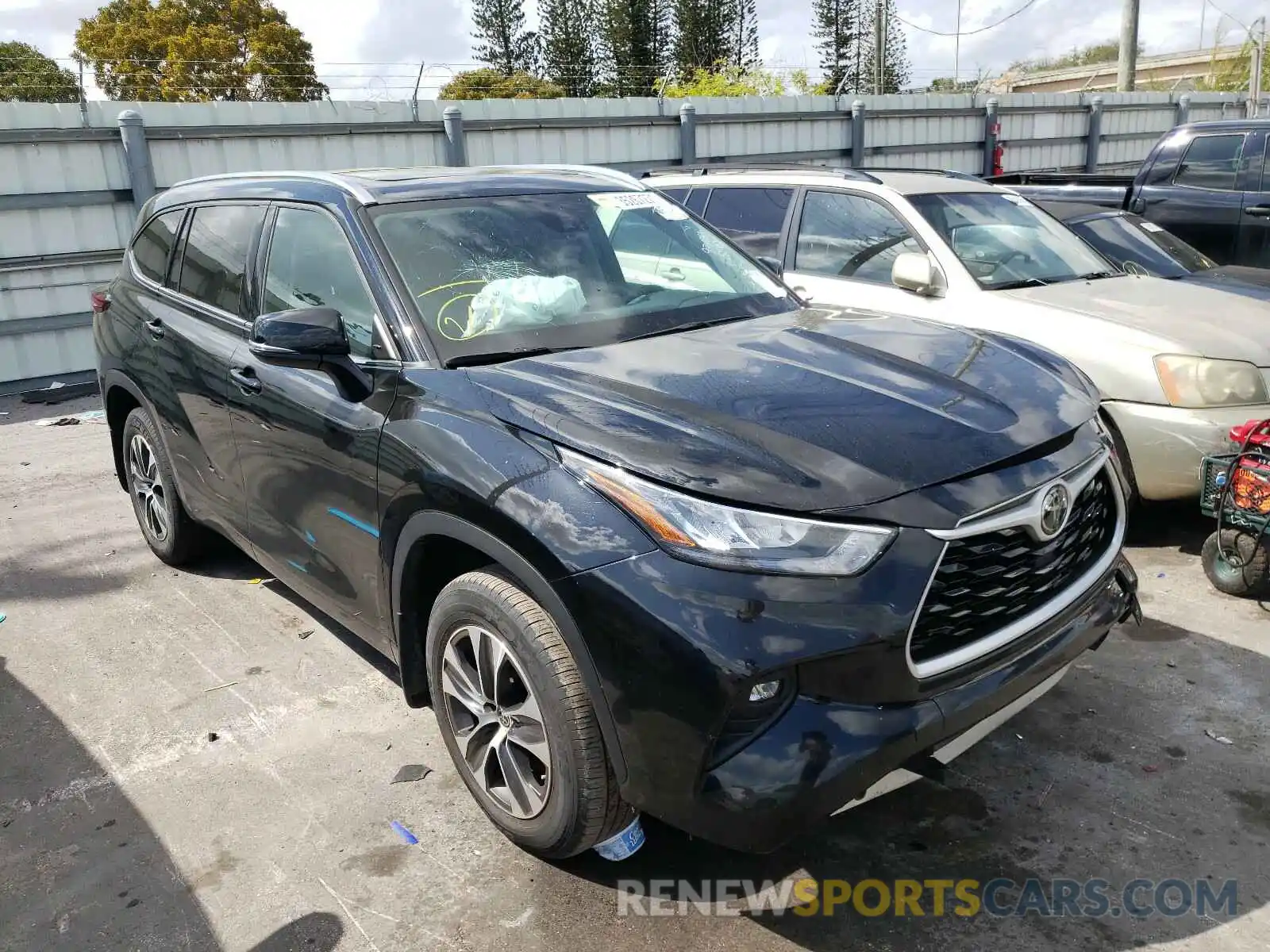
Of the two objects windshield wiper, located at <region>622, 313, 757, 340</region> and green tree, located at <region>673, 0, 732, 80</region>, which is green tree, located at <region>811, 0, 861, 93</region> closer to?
green tree, located at <region>673, 0, 732, 80</region>

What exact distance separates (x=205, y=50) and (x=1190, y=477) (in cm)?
4711

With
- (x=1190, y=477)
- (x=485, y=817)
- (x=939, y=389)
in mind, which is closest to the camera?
(x=939, y=389)

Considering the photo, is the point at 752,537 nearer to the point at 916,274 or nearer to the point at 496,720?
the point at 496,720

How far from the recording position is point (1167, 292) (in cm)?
550

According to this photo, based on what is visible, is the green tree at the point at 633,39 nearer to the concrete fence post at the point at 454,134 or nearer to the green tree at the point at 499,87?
the green tree at the point at 499,87

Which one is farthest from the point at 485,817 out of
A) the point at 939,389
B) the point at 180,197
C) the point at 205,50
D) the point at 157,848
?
the point at 205,50

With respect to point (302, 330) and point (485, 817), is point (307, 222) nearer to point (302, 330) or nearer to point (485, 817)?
point (302, 330)

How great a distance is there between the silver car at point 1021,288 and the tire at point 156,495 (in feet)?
10.7

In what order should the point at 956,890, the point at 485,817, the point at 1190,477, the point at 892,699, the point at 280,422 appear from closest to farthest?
the point at 892,699, the point at 956,890, the point at 485,817, the point at 280,422, the point at 1190,477

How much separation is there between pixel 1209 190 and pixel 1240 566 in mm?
6068

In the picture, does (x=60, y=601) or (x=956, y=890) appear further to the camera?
(x=60, y=601)

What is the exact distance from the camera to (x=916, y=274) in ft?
17.6

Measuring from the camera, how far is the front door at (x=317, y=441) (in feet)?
10.0

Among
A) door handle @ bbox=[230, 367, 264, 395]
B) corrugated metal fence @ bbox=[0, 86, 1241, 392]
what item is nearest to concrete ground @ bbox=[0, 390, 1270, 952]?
door handle @ bbox=[230, 367, 264, 395]
